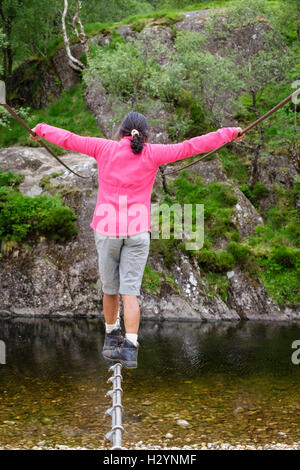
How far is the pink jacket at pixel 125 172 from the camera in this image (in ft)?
16.8

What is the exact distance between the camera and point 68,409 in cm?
966

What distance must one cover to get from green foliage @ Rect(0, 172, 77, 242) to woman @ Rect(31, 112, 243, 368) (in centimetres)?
1444

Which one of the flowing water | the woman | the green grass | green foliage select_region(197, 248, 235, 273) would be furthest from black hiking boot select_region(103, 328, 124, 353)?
the green grass

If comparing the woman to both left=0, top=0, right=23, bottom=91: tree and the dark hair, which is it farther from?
left=0, top=0, right=23, bottom=91: tree

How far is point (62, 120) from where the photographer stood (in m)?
27.6

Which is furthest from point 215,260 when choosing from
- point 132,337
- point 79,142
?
point 79,142

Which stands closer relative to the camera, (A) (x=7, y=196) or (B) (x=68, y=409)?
(B) (x=68, y=409)

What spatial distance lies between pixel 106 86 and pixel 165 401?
1608 centimetres

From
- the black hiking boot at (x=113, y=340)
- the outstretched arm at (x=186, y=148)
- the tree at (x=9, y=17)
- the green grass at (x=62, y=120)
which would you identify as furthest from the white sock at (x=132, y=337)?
the tree at (x=9, y=17)

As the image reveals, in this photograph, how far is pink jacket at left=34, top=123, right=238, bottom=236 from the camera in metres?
5.13

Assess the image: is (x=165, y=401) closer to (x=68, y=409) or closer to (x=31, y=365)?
(x=68, y=409)

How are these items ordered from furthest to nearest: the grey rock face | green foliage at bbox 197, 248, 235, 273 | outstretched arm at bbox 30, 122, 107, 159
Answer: green foliage at bbox 197, 248, 235, 273, the grey rock face, outstretched arm at bbox 30, 122, 107, 159
